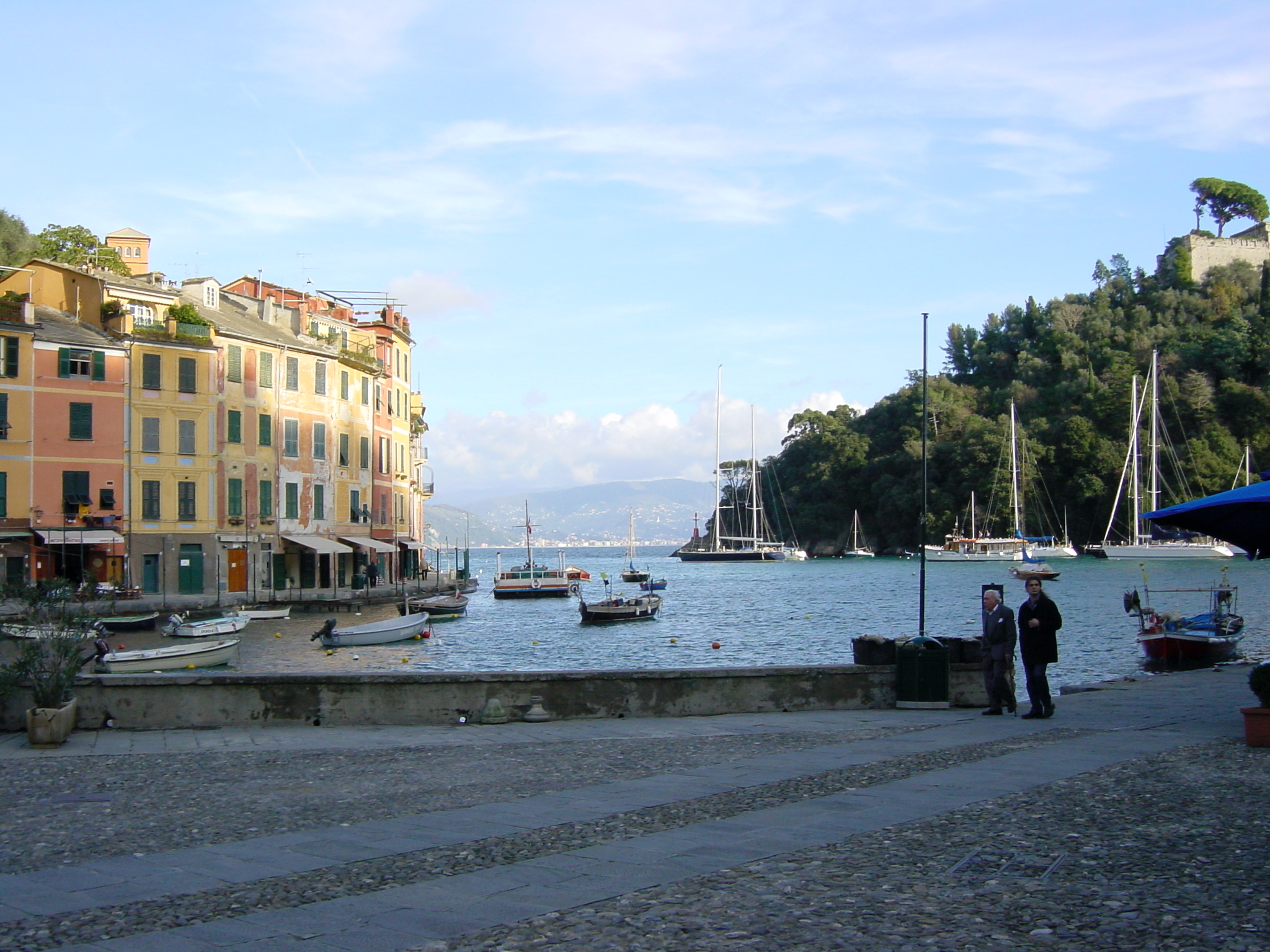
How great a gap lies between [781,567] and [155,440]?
96.9 meters

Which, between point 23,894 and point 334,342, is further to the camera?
point 334,342

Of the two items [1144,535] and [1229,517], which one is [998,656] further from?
[1144,535]

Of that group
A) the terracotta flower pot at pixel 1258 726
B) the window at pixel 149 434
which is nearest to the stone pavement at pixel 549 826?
the terracotta flower pot at pixel 1258 726

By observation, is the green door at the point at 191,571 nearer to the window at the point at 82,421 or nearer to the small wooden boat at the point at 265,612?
the small wooden boat at the point at 265,612

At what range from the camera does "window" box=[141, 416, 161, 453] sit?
170 feet

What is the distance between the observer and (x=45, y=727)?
A: 12.4 metres

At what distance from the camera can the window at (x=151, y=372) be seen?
51.8 meters

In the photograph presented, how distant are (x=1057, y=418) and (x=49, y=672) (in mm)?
128993

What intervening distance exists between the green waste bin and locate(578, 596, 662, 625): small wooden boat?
43.3 m

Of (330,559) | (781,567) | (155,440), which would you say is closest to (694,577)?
(781,567)

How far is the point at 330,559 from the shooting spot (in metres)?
60.7

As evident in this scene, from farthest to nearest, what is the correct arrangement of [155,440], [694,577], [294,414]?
1. [694,577]
2. [294,414]
3. [155,440]

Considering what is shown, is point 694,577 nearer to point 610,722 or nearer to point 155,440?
point 155,440

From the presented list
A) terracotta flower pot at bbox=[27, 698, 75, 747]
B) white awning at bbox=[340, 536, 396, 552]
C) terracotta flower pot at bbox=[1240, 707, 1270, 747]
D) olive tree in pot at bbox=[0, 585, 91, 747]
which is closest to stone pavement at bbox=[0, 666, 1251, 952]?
terracotta flower pot at bbox=[27, 698, 75, 747]
